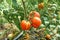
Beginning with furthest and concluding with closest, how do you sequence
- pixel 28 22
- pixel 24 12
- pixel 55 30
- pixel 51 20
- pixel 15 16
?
1. pixel 51 20
2. pixel 55 30
3. pixel 15 16
4. pixel 24 12
5. pixel 28 22

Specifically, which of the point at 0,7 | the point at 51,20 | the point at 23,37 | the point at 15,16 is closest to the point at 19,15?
the point at 15,16

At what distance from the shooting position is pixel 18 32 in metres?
1.98

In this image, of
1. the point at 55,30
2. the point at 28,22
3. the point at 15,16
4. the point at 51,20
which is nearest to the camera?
the point at 28,22

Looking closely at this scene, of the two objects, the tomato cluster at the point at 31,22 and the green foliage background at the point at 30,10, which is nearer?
the tomato cluster at the point at 31,22

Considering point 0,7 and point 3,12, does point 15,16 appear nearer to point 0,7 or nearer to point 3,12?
point 3,12

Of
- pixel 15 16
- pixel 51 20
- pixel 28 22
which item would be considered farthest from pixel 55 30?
pixel 28 22

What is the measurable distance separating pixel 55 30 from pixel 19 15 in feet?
1.76

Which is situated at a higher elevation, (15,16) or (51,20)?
(15,16)

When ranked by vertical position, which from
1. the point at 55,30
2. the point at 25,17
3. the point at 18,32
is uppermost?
the point at 25,17

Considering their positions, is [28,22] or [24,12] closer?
[28,22]

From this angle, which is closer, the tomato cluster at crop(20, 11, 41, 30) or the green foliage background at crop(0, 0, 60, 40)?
the tomato cluster at crop(20, 11, 41, 30)

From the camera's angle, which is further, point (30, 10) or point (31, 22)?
point (30, 10)

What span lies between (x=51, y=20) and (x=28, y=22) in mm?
894

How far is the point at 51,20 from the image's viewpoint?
2.69m
